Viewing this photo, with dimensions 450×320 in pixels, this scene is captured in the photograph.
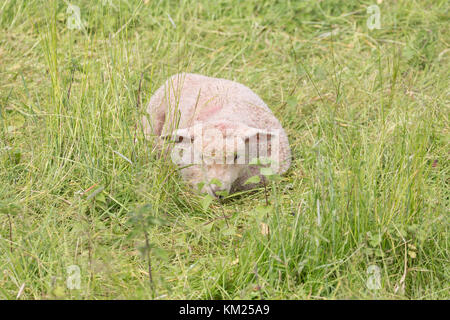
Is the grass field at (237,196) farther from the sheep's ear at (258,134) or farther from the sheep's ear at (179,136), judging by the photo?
the sheep's ear at (258,134)

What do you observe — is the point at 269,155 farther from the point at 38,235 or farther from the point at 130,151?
the point at 38,235

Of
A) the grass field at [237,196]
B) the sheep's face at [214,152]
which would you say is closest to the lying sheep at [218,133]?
the sheep's face at [214,152]

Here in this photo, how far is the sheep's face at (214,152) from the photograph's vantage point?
336 centimetres

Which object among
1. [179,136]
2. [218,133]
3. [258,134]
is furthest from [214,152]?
[258,134]

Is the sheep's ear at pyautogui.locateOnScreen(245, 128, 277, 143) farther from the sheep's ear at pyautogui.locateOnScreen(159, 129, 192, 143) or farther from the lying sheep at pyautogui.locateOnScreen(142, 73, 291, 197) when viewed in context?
the sheep's ear at pyautogui.locateOnScreen(159, 129, 192, 143)

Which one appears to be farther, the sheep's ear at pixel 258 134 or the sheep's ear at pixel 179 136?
the sheep's ear at pixel 258 134

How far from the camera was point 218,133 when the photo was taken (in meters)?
3.45

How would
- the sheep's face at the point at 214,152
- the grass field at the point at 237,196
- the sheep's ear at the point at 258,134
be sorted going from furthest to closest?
1. the sheep's ear at the point at 258,134
2. the sheep's face at the point at 214,152
3. the grass field at the point at 237,196

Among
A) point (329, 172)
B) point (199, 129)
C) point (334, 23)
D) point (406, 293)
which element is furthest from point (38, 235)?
point (334, 23)

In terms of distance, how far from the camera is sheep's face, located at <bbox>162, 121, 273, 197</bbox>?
3.36 metres

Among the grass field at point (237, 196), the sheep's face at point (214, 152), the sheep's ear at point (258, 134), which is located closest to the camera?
the grass field at point (237, 196)

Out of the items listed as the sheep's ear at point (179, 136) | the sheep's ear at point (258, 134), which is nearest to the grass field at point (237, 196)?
the sheep's ear at point (179, 136)

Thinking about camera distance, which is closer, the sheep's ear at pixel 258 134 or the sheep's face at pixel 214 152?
the sheep's face at pixel 214 152

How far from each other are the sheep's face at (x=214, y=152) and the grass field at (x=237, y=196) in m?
0.15
